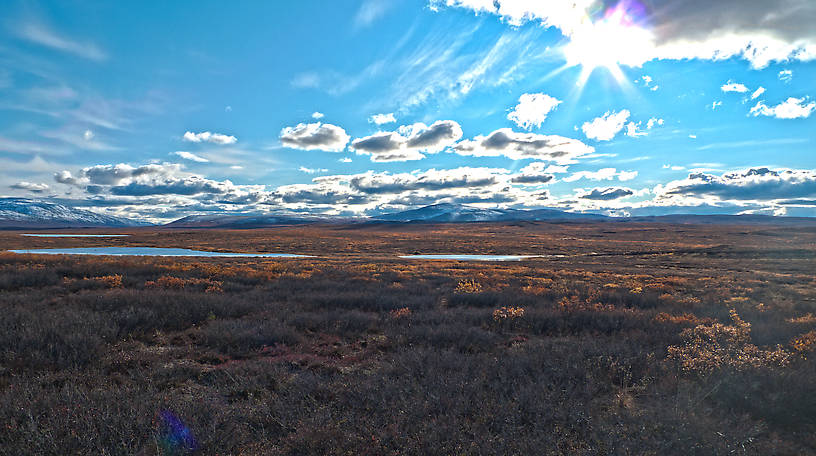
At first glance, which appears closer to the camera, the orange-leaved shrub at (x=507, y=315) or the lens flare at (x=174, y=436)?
the lens flare at (x=174, y=436)

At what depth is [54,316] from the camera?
9.24 meters

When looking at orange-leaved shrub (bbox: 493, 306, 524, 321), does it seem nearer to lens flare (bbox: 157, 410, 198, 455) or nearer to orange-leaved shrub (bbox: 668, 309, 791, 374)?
orange-leaved shrub (bbox: 668, 309, 791, 374)

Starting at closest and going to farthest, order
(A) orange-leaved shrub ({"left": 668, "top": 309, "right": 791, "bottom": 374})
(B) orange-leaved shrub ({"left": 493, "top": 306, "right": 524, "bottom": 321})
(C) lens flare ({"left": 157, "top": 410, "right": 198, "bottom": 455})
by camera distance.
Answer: (C) lens flare ({"left": 157, "top": 410, "right": 198, "bottom": 455}) < (A) orange-leaved shrub ({"left": 668, "top": 309, "right": 791, "bottom": 374}) < (B) orange-leaved shrub ({"left": 493, "top": 306, "right": 524, "bottom": 321})

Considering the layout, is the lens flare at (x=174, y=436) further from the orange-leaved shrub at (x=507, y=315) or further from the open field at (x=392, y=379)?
the orange-leaved shrub at (x=507, y=315)

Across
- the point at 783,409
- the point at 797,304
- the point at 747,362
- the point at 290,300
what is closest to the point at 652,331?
the point at 747,362

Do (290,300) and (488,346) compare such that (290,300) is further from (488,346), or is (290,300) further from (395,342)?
(488,346)

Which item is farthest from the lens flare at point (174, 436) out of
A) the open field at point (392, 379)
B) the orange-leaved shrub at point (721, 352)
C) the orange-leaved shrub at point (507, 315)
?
the orange-leaved shrub at point (507, 315)

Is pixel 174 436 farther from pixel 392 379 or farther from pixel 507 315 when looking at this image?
pixel 507 315

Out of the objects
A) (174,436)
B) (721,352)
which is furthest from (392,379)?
(721,352)

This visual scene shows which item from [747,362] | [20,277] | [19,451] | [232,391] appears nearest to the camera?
[19,451]

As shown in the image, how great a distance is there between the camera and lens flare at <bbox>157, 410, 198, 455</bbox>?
433 cm

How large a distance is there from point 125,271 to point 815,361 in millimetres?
25531

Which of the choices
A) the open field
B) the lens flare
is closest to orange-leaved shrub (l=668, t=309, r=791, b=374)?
the open field

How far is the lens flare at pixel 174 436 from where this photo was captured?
4328mm
